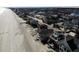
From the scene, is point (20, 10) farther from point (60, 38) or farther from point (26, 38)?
point (60, 38)
